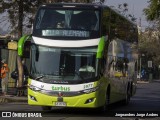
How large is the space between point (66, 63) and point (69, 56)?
0.88ft

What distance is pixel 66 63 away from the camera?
18281mm

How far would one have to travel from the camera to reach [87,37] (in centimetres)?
1834

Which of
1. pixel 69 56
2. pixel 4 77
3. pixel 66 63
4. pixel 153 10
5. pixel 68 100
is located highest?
pixel 153 10

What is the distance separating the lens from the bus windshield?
18.2 metres

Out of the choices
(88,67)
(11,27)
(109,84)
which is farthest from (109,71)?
(11,27)

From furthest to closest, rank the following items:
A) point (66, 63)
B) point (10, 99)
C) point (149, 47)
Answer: point (149, 47), point (10, 99), point (66, 63)

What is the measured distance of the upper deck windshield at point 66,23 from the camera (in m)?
18.4

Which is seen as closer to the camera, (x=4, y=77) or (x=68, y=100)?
(x=68, y=100)

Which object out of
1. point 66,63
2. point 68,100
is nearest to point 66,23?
point 66,63

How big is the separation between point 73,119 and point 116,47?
5138mm

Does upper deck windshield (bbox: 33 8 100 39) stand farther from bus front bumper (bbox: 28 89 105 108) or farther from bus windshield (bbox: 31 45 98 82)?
bus front bumper (bbox: 28 89 105 108)

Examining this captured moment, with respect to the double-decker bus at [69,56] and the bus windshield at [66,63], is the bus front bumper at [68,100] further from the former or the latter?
the bus windshield at [66,63]

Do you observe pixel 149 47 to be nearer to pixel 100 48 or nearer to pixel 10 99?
pixel 10 99

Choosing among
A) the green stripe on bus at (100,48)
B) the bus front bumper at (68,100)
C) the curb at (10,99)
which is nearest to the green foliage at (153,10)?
A: the green stripe on bus at (100,48)
